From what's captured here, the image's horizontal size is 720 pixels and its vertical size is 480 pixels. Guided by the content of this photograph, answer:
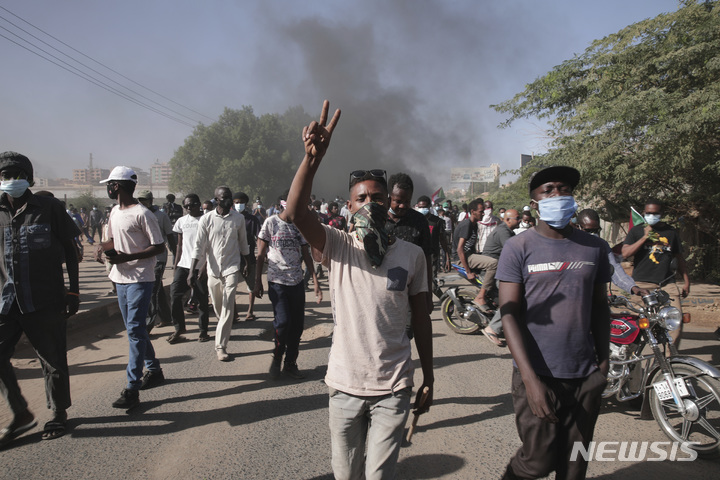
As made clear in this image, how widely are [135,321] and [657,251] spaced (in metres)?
5.59

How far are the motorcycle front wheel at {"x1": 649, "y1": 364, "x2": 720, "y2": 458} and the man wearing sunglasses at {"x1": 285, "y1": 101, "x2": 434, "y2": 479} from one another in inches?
94.0

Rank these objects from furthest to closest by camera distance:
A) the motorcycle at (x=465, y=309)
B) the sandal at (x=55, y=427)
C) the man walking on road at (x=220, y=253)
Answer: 1. the motorcycle at (x=465, y=309)
2. the man walking on road at (x=220, y=253)
3. the sandal at (x=55, y=427)

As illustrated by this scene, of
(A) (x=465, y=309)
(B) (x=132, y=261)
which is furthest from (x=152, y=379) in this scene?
(A) (x=465, y=309)

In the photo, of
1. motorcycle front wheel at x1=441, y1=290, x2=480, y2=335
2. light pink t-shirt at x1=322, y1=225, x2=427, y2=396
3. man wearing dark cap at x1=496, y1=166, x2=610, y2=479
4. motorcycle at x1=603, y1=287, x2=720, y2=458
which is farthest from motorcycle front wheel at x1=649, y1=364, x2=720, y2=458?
motorcycle front wheel at x1=441, y1=290, x2=480, y2=335

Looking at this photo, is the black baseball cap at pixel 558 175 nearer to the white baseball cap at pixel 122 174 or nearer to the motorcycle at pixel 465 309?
the white baseball cap at pixel 122 174

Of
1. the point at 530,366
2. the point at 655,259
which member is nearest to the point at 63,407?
the point at 530,366

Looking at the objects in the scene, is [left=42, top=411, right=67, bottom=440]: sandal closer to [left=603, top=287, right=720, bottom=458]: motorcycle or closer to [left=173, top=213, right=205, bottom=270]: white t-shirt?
[left=173, top=213, right=205, bottom=270]: white t-shirt

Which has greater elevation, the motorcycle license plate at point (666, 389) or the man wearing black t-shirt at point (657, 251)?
the man wearing black t-shirt at point (657, 251)

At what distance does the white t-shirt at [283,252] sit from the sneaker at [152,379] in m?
1.48

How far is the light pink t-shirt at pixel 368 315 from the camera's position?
1891 millimetres

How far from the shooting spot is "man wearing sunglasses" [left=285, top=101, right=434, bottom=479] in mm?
1864

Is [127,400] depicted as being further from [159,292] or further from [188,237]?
[159,292]

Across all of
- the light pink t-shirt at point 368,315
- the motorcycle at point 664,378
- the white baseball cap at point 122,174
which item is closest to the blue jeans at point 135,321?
the white baseball cap at point 122,174

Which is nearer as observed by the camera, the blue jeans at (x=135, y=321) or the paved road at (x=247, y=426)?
the paved road at (x=247, y=426)
